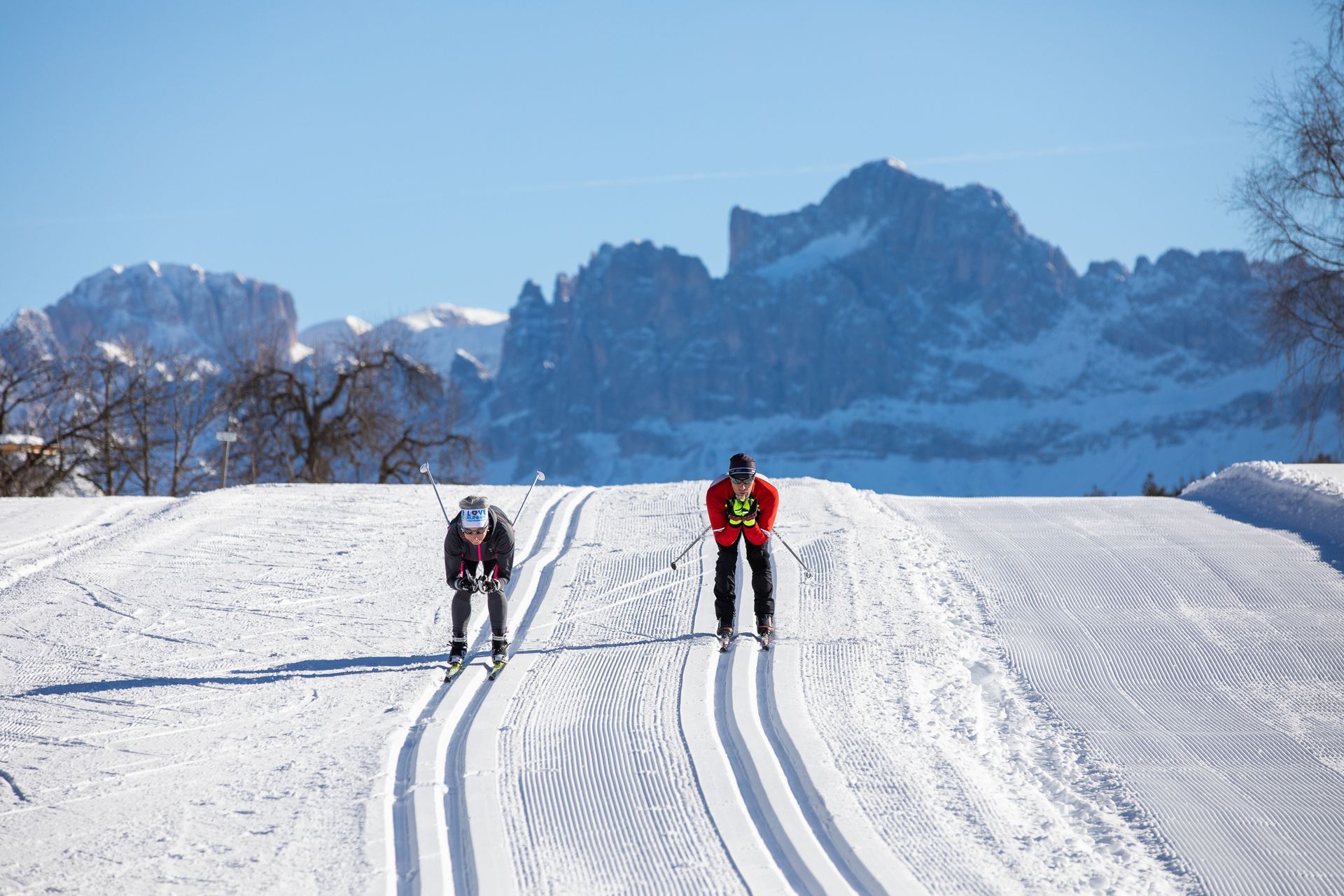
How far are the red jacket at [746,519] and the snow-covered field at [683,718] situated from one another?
83 centimetres

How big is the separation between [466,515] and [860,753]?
314 cm

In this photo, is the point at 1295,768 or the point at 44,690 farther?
the point at 44,690

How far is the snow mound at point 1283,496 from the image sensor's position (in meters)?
11.3

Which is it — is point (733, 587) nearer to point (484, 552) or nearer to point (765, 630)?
point (765, 630)

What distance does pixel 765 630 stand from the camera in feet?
26.9

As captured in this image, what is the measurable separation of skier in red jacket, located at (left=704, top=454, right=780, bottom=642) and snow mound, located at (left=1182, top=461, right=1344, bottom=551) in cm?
632

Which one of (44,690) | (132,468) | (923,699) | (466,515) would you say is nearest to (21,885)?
(44,690)

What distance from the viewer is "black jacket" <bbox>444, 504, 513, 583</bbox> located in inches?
305

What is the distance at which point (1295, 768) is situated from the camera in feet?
20.4

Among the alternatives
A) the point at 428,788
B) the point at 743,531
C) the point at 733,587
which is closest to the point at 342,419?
the point at 743,531

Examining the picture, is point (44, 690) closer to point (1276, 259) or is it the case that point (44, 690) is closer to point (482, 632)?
point (482, 632)

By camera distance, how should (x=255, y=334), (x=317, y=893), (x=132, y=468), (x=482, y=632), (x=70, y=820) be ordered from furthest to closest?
(x=255, y=334) → (x=132, y=468) → (x=482, y=632) → (x=70, y=820) → (x=317, y=893)

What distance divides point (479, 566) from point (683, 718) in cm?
199

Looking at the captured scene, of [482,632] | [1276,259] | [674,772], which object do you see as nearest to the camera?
[674,772]
